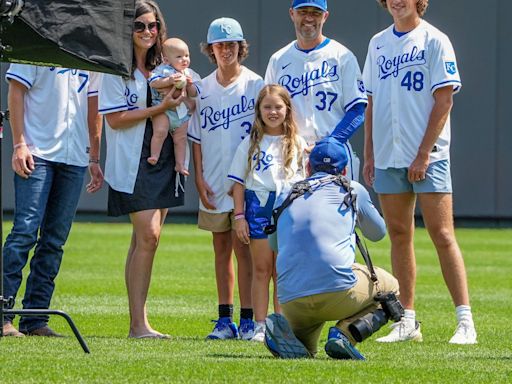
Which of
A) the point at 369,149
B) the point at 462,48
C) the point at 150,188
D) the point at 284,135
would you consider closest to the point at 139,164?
the point at 150,188

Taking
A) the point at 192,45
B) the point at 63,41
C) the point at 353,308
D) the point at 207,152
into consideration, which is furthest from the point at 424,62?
the point at 192,45

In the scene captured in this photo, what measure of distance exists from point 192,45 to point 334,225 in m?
17.9

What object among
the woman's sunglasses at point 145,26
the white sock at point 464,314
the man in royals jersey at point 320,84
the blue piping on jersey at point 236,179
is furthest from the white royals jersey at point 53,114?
A: the white sock at point 464,314

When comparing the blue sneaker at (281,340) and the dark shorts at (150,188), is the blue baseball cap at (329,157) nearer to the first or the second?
the blue sneaker at (281,340)

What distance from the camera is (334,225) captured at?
23.9ft

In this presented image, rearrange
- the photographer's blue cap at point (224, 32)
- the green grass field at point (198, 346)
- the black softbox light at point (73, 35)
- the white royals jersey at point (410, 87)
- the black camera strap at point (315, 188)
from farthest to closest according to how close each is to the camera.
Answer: the photographer's blue cap at point (224, 32)
the white royals jersey at point (410, 87)
the black camera strap at point (315, 188)
the black softbox light at point (73, 35)
the green grass field at point (198, 346)

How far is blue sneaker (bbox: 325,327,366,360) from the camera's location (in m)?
7.09

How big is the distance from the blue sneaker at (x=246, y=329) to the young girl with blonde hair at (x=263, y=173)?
0.90ft

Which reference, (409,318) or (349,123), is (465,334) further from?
(349,123)

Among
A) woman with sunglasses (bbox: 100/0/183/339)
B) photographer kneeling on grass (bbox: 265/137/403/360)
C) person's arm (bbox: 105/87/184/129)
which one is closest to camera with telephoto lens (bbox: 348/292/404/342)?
photographer kneeling on grass (bbox: 265/137/403/360)

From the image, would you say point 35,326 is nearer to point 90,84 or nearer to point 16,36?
point 90,84

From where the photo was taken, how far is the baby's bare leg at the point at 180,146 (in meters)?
8.81

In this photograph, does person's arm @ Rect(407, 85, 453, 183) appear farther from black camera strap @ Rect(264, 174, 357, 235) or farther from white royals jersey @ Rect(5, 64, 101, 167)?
white royals jersey @ Rect(5, 64, 101, 167)

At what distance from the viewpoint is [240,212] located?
863 centimetres
